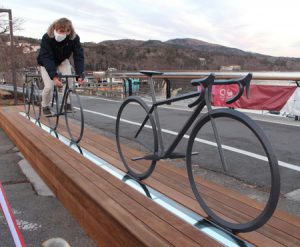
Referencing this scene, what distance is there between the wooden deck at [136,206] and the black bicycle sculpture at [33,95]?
386 centimetres

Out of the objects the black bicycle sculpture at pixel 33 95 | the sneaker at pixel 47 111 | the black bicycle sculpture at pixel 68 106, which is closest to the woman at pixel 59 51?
the black bicycle sculpture at pixel 68 106

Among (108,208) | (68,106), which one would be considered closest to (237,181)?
(108,208)

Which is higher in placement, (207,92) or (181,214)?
(207,92)

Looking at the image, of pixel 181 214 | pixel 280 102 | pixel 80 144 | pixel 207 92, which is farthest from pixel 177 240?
pixel 280 102

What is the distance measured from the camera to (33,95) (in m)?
9.03

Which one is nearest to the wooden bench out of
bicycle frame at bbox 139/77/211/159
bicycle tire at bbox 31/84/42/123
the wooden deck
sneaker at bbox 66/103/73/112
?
the wooden deck

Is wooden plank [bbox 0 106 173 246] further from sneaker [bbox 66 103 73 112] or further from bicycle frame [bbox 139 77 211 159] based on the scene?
sneaker [bbox 66 103 73 112]

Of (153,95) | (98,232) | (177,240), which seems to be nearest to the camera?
(177,240)

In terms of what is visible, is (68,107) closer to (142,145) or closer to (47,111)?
(47,111)

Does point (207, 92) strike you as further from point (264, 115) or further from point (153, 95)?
point (264, 115)

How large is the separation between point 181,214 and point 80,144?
10.2 feet

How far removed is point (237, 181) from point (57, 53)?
11.1 feet

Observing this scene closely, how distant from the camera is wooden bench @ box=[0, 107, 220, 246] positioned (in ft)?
8.09

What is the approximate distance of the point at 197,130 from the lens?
2.78m
